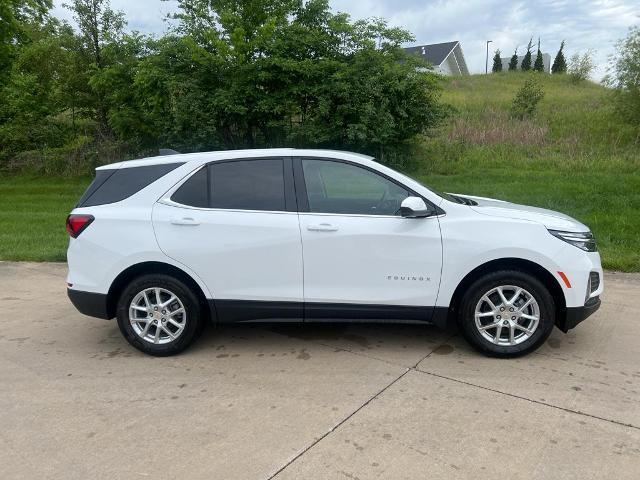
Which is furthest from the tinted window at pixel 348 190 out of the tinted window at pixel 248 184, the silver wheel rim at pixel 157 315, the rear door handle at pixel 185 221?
the silver wheel rim at pixel 157 315

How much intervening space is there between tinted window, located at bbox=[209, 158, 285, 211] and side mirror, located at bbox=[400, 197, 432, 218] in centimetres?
97

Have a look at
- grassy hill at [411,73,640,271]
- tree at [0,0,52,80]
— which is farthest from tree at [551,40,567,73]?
tree at [0,0,52,80]

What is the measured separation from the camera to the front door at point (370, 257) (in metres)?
4.07

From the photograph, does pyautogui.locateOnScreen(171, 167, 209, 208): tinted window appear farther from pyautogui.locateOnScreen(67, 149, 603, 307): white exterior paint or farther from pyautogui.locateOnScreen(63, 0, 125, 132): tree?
pyautogui.locateOnScreen(63, 0, 125, 132): tree

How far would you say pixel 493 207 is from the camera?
438 centimetres

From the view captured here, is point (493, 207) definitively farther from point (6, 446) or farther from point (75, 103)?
point (75, 103)

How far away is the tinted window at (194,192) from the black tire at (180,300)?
0.64 meters

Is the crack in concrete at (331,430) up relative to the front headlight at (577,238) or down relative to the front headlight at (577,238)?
down

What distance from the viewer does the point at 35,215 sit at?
38.4ft

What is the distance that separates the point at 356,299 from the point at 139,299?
179 cm

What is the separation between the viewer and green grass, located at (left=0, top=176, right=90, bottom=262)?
8.26m

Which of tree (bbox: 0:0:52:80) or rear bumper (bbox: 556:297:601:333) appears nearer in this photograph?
rear bumper (bbox: 556:297:601:333)

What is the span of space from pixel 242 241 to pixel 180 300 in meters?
0.72

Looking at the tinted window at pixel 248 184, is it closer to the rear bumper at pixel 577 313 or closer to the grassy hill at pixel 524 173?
the rear bumper at pixel 577 313
